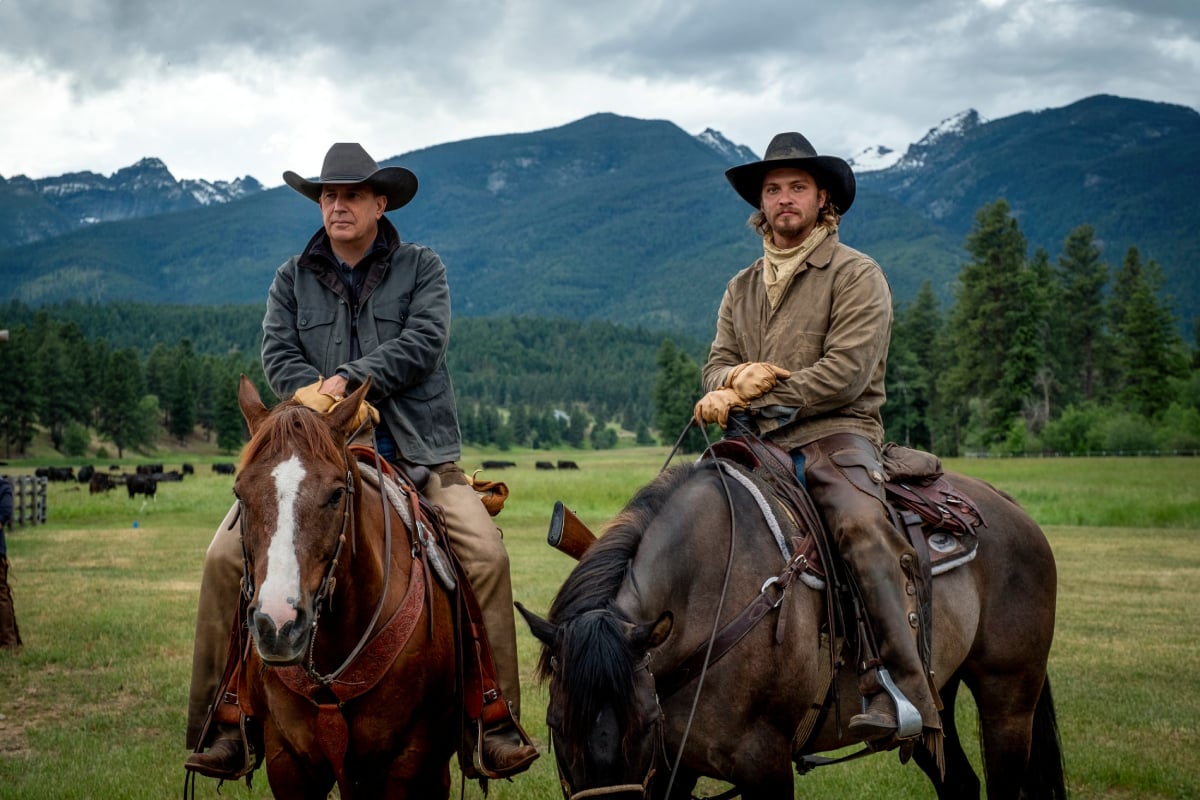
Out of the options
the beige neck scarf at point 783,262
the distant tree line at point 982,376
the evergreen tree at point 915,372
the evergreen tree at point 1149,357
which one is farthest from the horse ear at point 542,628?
the evergreen tree at point 1149,357

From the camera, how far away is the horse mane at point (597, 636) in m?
3.45

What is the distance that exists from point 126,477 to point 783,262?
171 ft

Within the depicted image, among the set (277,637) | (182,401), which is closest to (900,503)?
(277,637)

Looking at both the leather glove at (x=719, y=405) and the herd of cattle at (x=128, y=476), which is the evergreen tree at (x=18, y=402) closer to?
the herd of cattle at (x=128, y=476)

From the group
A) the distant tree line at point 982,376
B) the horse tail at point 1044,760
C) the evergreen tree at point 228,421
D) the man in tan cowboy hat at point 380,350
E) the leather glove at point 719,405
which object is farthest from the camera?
the evergreen tree at point 228,421

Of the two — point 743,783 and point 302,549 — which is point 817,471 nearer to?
point 743,783

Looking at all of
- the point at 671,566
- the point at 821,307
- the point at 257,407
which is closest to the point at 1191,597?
the point at 821,307

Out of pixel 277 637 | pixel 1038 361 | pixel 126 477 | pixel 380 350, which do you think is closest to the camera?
pixel 277 637

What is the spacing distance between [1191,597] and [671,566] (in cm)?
1485

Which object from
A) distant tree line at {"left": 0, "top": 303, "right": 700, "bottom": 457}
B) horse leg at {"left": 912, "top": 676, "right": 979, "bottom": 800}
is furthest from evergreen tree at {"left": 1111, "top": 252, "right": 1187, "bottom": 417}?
horse leg at {"left": 912, "top": 676, "right": 979, "bottom": 800}

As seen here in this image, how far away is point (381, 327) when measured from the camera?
206 inches

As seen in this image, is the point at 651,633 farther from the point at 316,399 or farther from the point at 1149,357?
the point at 1149,357

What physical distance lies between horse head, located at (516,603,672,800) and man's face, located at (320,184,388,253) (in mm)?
2505

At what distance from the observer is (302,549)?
343 centimetres
